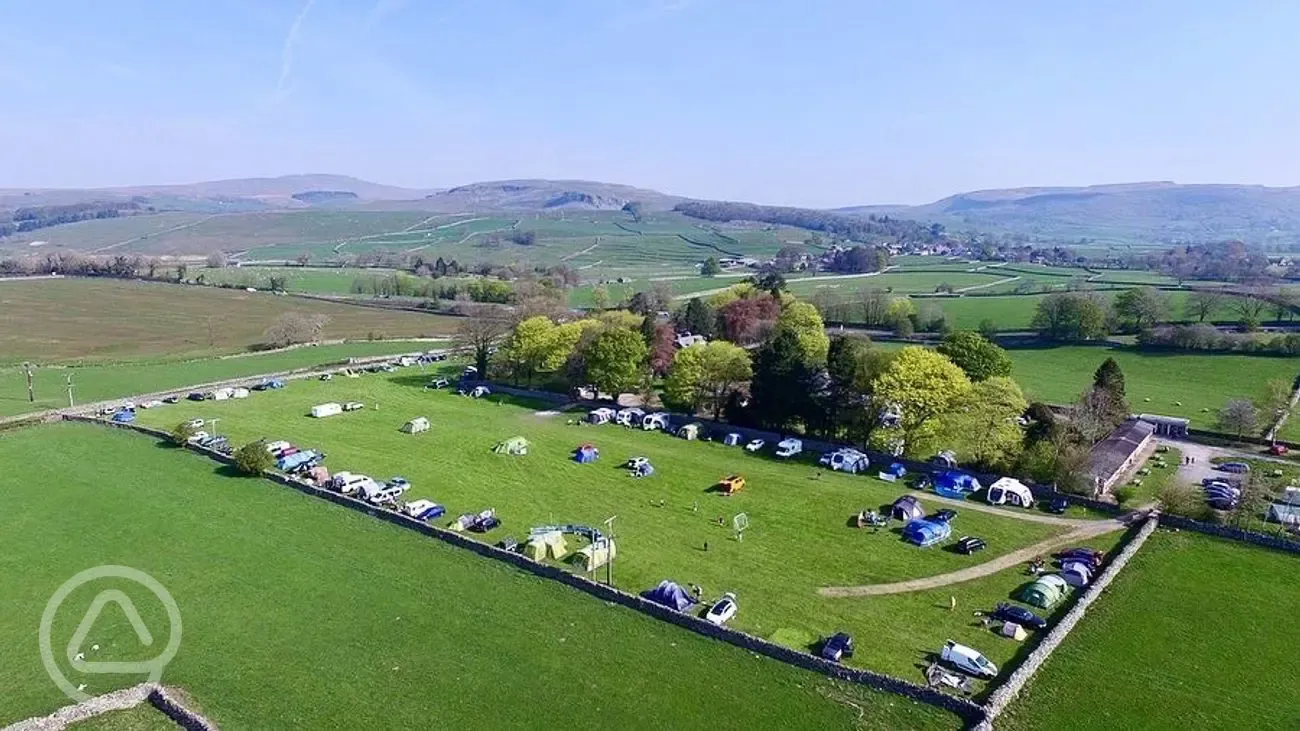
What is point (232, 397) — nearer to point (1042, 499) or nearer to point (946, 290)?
point (1042, 499)

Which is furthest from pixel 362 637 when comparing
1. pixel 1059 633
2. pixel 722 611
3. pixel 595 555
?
pixel 1059 633

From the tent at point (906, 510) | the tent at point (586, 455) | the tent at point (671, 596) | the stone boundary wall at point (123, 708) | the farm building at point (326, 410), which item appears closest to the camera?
the stone boundary wall at point (123, 708)

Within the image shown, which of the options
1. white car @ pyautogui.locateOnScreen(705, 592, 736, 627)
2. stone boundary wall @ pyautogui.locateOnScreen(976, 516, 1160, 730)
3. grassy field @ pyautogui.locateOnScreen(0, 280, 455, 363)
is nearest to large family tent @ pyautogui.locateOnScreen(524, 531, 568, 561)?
white car @ pyautogui.locateOnScreen(705, 592, 736, 627)

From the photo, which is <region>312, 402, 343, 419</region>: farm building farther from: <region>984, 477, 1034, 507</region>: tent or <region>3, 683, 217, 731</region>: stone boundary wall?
<region>984, 477, 1034, 507</region>: tent

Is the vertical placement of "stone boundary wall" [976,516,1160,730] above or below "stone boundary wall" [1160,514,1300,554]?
below
